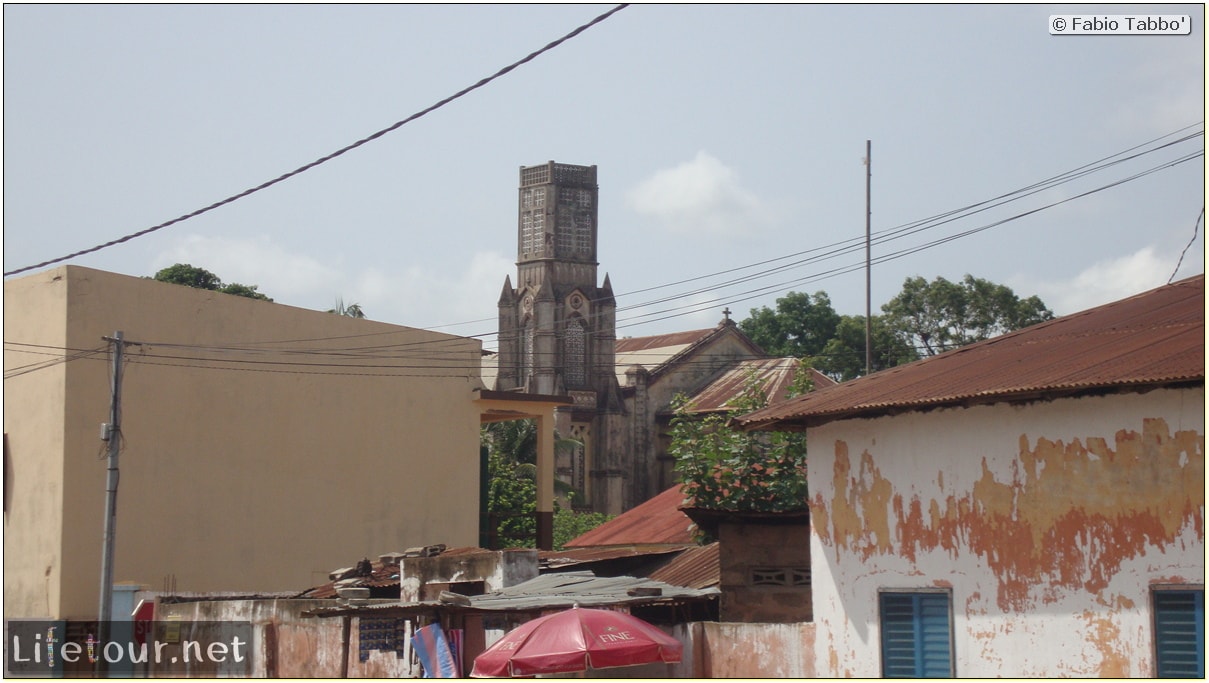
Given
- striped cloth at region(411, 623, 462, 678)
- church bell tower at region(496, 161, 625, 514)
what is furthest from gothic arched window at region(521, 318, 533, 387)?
striped cloth at region(411, 623, 462, 678)

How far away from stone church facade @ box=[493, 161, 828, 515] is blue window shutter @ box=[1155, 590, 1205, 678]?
43359 millimetres

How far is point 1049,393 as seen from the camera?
1059cm

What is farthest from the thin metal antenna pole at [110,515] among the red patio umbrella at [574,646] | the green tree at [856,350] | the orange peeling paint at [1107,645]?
the green tree at [856,350]

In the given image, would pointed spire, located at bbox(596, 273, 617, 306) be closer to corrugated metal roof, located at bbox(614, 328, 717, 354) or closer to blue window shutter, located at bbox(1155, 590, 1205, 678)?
corrugated metal roof, located at bbox(614, 328, 717, 354)

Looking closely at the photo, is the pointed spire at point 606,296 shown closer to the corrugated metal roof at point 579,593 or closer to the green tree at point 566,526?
the green tree at point 566,526

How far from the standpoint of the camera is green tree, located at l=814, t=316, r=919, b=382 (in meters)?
62.2

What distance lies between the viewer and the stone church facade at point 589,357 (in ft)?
195

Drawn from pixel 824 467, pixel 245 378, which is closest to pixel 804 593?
pixel 824 467

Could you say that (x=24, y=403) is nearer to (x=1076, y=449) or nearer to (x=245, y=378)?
(x=245, y=378)

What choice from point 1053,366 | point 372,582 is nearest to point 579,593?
point 1053,366

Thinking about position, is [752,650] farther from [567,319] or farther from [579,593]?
[567,319]

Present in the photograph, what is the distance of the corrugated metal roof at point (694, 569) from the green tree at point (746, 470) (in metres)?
0.91

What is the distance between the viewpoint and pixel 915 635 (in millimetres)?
11711

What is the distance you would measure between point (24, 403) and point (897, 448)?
1420cm
